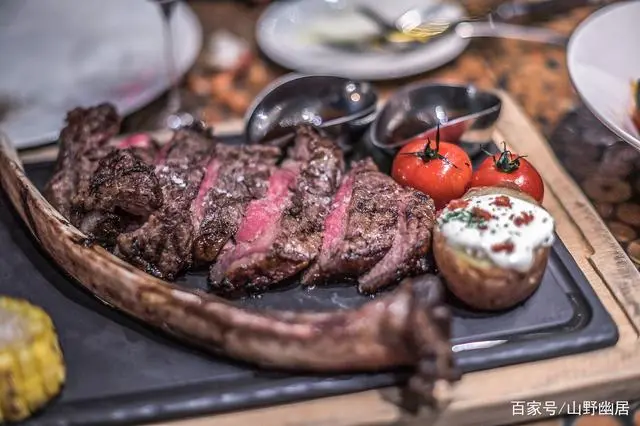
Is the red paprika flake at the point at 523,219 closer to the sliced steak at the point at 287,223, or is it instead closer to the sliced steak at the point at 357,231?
the sliced steak at the point at 357,231

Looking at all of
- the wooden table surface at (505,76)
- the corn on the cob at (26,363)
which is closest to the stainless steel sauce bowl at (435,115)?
the wooden table surface at (505,76)

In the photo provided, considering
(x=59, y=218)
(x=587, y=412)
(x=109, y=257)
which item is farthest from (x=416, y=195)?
(x=59, y=218)

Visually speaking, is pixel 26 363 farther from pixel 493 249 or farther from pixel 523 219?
pixel 523 219

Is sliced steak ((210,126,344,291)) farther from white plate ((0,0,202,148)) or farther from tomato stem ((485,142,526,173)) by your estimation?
white plate ((0,0,202,148))

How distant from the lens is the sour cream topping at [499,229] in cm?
263

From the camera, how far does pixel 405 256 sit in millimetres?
2846

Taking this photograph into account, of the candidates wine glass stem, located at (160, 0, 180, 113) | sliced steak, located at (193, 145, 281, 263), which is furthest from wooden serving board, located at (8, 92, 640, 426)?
wine glass stem, located at (160, 0, 180, 113)

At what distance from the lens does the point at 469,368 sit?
2617 millimetres

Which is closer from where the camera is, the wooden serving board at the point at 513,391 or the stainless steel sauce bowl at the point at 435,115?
the wooden serving board at the point at 513,391

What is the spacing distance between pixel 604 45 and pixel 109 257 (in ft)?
9.60

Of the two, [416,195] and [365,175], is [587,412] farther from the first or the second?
[365,175]

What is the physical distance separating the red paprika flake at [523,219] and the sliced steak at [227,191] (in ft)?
3.56

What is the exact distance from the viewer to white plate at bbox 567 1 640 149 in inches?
149

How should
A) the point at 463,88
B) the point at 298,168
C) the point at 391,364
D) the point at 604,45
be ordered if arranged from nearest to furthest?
1. the point at 391,364
2. the point at 298,168
3. the point at 463,88
4. the point at 604,45
